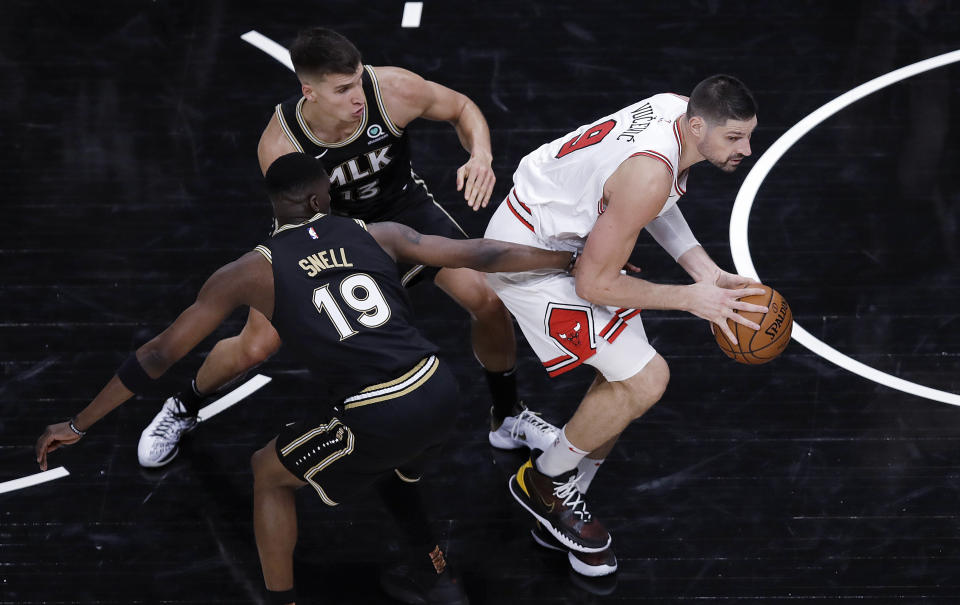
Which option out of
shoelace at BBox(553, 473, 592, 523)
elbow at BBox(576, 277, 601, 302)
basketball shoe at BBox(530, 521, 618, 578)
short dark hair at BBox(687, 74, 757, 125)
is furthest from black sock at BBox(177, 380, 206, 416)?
short dark hair at BBox(687, 74, 757, 125)

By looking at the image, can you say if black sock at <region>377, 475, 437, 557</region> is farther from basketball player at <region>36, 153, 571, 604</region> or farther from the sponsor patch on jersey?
the sponsor patch on jersey

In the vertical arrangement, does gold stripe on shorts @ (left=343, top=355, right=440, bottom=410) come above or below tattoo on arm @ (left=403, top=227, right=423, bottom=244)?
below

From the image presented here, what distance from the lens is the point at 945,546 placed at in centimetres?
466

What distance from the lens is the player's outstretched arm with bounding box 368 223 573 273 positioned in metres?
4.26

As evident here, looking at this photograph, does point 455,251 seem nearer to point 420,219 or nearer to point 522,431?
point 420,219

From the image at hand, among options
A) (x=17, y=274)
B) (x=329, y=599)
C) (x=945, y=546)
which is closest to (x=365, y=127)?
(x=329, y=599)

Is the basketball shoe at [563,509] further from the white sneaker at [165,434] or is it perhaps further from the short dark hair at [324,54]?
the short dark hair at [324,54]

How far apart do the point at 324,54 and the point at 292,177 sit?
0.79 m

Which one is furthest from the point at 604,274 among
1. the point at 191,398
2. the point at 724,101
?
the point at 191,398

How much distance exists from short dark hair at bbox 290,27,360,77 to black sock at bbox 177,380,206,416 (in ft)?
5.26

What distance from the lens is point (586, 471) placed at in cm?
480

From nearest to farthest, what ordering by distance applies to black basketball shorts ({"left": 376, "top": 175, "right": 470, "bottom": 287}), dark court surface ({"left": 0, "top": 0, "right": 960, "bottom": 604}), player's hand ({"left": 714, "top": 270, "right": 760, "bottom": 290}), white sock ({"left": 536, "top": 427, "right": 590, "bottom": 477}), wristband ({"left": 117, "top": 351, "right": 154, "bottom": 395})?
wristband ({"left": 117, "top": 351, "right": 154, "bottom": 395}), player's hand ({"left": 714, "top": 270, "right": 760, "bottom": 290}), white sock ({"left": 536, "top": 427, "right": 590, "bottom": 477}), dark court surface ({"left": 0, "top": 0, "right": 960, "bottom": 604}), black basketball shorts ({"left": 376, "top": 175, "right": 470, "bottom": 287})

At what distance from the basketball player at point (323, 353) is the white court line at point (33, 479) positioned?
1278 mm

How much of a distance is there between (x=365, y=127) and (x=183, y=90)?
8.81 ft
